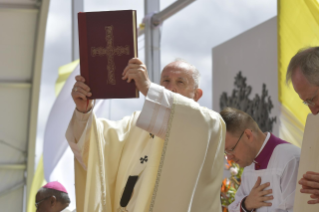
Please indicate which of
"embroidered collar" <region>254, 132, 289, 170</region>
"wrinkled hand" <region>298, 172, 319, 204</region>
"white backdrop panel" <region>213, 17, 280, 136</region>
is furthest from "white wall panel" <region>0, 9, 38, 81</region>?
"wrinkled hand" <region>298, 172, 319, 204</region>

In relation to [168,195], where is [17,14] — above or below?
above

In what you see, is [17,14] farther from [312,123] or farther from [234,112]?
[312,123]

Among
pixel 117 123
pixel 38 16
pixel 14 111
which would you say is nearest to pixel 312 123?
pixel 117 123

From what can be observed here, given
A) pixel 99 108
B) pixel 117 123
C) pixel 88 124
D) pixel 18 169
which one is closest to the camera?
pixel 88 124

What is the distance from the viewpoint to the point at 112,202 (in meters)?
2.80

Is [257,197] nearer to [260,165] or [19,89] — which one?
[260,165]

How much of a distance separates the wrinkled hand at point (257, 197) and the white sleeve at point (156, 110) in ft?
3.53

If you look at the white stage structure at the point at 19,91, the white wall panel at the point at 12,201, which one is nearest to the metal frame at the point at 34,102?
the white stage structure at the point at 19,91

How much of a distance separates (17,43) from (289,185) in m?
5.14

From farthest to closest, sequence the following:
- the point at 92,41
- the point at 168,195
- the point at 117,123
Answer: the point at 117,123
the point at 92,41
the point at 168,195

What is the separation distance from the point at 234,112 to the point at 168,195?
1.33 m

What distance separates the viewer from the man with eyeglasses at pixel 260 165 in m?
2.99

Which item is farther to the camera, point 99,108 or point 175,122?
point 99,108

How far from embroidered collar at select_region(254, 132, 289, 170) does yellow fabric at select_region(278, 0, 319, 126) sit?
11.0 inches
